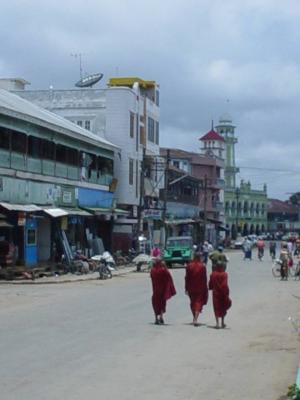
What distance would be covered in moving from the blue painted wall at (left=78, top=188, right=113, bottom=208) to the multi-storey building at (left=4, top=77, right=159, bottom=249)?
233cm

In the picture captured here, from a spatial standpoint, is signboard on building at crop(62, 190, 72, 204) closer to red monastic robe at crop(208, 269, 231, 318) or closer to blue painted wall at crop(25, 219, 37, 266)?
blue painted wall at crop(25, 219, 37, 266)

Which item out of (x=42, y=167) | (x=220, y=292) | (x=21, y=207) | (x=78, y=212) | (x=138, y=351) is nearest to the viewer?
(x=138, y=351)

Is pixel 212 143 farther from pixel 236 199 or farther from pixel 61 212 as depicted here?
pixel 61 212

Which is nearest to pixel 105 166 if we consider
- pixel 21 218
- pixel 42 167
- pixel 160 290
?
pixel 42 167

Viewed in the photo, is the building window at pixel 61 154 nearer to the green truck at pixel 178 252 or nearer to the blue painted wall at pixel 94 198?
the blue painted wall at pixel 94 198

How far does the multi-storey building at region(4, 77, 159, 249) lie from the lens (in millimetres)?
56156

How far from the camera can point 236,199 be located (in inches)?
5290

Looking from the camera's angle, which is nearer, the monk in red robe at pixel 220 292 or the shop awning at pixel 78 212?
the monk in red robe at pixel 220 292

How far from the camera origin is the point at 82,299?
987 inches

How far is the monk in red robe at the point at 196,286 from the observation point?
706 inches

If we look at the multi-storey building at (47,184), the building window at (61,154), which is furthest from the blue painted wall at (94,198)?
the building window at (61,154)

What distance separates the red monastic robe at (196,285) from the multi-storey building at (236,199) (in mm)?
108723

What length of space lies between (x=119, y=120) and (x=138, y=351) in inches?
1724

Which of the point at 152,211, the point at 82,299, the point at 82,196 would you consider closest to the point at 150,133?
the point at 152,211
